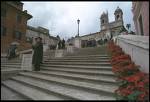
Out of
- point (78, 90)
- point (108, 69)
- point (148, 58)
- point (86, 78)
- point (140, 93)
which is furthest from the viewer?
point (108, 69)

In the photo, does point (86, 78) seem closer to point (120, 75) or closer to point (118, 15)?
point (120, 75)

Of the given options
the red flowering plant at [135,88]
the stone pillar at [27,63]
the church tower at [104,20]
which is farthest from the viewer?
the church tower at [104,20]

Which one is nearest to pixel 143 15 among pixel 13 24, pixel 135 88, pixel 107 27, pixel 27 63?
pixel 27 63

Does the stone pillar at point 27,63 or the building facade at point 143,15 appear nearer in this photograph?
the building facade at point 143,15

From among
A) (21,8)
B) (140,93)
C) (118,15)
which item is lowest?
(140,93)

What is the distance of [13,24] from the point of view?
1366 inches

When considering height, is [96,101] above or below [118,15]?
below

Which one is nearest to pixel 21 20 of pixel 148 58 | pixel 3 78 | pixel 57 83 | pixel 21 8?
pixel 21 8

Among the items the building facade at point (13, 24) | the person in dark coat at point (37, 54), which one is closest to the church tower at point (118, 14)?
the building facade at point (13, 24)

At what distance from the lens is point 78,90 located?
6.64 meters

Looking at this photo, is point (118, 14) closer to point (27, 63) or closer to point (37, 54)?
point (27, 63)

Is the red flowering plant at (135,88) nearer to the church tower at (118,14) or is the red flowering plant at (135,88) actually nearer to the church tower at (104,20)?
the church tower at (118,14)

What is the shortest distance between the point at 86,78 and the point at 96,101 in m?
2.34

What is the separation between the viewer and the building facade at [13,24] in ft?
106
